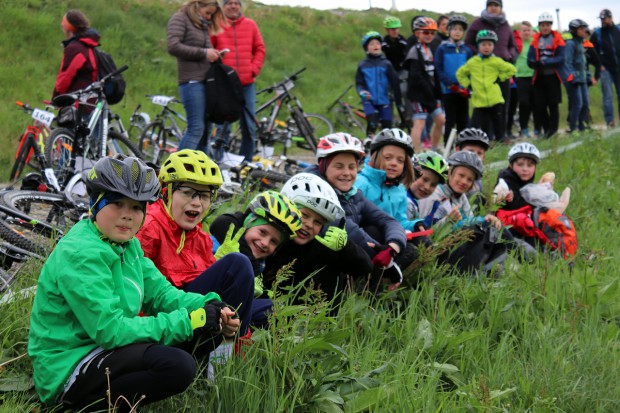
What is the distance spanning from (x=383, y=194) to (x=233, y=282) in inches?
109

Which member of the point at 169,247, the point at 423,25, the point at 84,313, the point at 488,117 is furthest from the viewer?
the point at 488,117

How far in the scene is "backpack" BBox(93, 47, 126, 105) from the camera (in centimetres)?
1017

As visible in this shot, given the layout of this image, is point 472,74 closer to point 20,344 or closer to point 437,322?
point 437,322

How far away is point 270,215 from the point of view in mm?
4984

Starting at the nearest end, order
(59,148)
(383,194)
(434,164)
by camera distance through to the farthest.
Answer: (383,194)
(434,164)
(59,148)

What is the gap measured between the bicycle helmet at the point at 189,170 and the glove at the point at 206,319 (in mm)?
935

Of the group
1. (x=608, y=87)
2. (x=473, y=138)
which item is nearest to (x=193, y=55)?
(x=473, y=138)

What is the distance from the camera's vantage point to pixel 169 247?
4.61 meters

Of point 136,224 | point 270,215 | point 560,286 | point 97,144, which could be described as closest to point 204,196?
point 270,215

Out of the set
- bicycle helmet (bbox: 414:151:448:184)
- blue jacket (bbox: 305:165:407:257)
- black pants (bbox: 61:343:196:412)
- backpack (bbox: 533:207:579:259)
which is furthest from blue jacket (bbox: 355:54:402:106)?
black pants (bbox: 61:343:196:412)

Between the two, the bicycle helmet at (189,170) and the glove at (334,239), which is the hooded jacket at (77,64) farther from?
the bicycle helmet at (189,170)

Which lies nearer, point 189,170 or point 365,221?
point 189,170

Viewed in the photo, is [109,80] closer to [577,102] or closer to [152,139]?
[152,139]

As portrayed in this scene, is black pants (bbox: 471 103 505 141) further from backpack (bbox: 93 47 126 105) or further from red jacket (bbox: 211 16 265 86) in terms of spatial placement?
backpack (bbox: 93 47 126 105)
